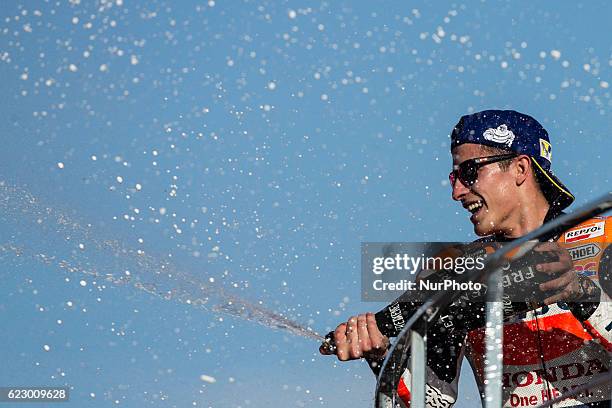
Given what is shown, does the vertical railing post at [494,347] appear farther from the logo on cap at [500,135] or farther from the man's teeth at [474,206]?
the logo on cap at [500,135]

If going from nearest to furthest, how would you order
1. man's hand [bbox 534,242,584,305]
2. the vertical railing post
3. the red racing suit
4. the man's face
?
the vertical railing post < man's hand [bbox 534,242,584,305] < the red racing suit < the man's face

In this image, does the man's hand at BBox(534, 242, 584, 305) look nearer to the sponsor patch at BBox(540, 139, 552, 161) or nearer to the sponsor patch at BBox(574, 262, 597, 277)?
the sponsor patch at BBox(574, 262, 597, 277)

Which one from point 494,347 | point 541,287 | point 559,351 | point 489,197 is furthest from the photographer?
point 489,197

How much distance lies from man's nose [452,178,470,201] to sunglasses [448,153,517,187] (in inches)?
0.7

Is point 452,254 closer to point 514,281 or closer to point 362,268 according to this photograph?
point 362,268

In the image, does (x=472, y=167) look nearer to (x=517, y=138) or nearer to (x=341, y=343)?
(x=517, y=138)

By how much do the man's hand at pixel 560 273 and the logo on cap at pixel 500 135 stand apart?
1.81 metres

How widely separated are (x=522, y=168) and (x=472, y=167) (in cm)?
27

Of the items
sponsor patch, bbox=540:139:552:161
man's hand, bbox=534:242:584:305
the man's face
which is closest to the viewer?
man's hand, bbox=534:242:584:305

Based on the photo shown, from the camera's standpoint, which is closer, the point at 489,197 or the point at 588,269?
the point at 588,269

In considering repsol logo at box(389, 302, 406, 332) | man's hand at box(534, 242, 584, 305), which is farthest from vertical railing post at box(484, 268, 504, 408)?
repsol logo at box(389, 302, 406, 332)

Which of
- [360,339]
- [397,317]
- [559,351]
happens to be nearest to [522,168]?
[559,351]

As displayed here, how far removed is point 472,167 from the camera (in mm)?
4500

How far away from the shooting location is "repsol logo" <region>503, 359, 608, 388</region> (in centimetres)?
370
